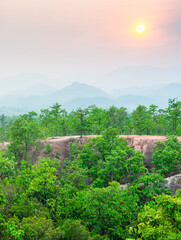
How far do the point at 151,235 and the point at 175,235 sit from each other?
3.86ft

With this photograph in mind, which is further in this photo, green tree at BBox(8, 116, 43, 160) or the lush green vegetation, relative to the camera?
the lush green vegetation

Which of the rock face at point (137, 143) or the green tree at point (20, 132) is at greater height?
the green tree at point (20, 132)

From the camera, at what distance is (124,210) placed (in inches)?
708

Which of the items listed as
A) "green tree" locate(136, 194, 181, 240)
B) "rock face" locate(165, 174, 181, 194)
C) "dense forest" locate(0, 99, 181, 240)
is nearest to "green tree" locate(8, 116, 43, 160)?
"dense forest" locate(0, 99, 181, 240)

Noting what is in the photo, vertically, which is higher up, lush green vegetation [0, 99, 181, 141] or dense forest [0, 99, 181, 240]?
lush green vegetation [0, 99, 181, 141]

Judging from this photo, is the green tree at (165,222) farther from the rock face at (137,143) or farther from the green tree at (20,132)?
the green tree at (20,132)

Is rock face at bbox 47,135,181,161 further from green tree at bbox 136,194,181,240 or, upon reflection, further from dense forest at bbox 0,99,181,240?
green tree at bbox 136,194,181,240

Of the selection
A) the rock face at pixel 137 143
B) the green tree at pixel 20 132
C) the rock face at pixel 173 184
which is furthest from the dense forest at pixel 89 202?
the rock face at pixel 137 143

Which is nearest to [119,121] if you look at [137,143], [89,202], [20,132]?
[137,143]

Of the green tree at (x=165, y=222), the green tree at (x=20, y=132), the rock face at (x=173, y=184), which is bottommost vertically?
the rock face at (x=173, y=184)

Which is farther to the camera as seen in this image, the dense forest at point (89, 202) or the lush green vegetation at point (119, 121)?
the lush green vegetation at point (119, 121)

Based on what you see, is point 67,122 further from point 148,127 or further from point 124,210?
point 124,210

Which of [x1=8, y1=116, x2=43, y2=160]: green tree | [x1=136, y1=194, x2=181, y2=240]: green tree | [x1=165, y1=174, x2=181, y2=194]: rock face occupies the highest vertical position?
Answer: [x1=8, y1=116, x2=43, y2=160]: green tree

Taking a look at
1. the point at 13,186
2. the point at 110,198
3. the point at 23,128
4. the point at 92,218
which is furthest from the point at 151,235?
the point at 23,128
